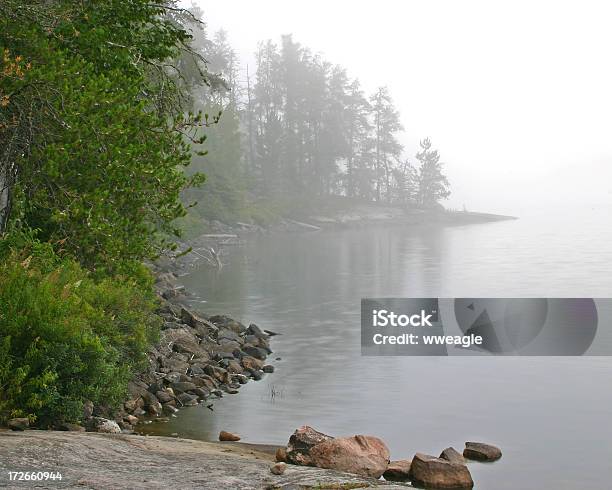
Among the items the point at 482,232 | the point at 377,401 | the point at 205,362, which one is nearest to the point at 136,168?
the point at 205,362

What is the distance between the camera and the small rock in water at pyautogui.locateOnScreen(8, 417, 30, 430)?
1118cm

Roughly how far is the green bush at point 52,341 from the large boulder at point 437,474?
5020mm

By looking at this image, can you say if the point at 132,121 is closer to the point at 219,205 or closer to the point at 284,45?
the point at 219,205

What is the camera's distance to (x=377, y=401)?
18.2 meters

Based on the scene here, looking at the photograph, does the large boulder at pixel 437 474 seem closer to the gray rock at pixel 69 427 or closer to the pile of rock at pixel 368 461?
the pile of rock at pixel 368 461

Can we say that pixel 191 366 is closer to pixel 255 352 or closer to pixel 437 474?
pixel 255 352

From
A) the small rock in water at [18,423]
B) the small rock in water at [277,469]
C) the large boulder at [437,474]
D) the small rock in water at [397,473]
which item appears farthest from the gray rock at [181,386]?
the small rock in water at [277,469]

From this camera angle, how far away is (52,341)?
39.9 feet

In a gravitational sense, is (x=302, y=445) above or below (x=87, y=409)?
below

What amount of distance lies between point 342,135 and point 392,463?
10004cm

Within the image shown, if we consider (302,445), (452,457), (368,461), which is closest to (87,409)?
(302,445)

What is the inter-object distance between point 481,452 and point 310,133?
9618 cm

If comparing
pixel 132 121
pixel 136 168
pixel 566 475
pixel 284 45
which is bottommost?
pixel 566 475

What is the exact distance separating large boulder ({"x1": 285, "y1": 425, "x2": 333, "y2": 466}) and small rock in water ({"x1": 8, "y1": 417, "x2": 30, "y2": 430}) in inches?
144
